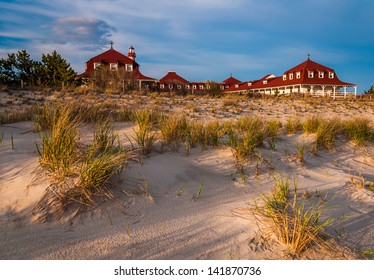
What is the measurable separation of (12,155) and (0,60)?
23.0 metres

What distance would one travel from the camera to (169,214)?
8.41 feet

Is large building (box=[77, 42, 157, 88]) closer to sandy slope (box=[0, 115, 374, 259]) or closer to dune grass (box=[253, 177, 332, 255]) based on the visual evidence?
sandy slope (box=[0, 115, 374, 259])

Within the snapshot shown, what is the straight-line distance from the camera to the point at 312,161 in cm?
459

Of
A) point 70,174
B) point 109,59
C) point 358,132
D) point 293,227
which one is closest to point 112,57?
point 109,59

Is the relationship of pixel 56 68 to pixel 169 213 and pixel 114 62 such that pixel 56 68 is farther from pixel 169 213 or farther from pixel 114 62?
pixel 169 213

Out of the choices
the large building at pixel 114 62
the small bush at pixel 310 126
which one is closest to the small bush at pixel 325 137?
the small bush at pixel 310 126

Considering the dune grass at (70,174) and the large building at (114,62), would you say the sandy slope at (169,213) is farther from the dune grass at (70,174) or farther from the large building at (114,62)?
the large building at (114,62)

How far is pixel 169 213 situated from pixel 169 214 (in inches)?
0.6

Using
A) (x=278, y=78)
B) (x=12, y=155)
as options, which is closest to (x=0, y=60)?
(x=12, y=155)

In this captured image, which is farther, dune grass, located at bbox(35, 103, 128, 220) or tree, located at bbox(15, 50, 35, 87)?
Answer: tree, located at bbox(15, 50, 35, 87)

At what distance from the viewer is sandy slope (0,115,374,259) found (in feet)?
6.66

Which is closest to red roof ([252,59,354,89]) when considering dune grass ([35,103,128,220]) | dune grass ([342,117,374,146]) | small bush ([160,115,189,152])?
dune grass ([342,117,374,146])

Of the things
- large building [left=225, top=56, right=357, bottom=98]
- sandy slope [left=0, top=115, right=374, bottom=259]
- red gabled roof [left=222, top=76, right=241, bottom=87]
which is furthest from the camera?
red gabled roof [left=222, top=76, right=241, bottom=87]

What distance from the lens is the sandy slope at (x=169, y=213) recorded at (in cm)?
203
